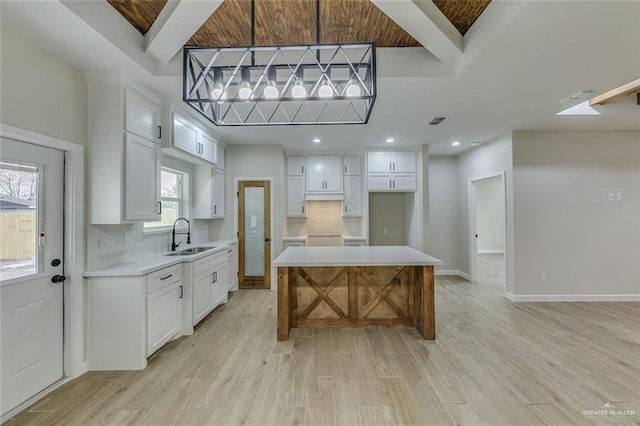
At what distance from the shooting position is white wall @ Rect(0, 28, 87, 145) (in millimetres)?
1914

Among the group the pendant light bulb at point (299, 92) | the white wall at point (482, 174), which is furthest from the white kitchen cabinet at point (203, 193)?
the white wall at point (482, 174)

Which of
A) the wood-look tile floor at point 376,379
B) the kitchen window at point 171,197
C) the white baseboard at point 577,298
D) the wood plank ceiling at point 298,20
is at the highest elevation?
the wood plank ceiling at point 298,20

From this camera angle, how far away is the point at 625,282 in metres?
4.30

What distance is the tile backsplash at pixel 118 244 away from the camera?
2.57 meters

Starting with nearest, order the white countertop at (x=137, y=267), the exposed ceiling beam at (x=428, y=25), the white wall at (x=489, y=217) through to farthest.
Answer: the exposed ceiling beam at (x=428, y=25), the white countertop at (x=137, y=267), the white wall at (x=489, y=217)

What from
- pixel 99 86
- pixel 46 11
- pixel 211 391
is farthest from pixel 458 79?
pixel 211 391

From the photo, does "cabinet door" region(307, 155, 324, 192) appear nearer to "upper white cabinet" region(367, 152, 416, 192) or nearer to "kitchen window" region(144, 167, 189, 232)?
"upper white cabinet" region(367, 152, 416, 192)

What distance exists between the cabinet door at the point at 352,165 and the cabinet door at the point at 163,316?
3.74 metres

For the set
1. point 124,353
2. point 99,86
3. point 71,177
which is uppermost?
point 99,86

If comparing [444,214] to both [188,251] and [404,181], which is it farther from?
[188,251]

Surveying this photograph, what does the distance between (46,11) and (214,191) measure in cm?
305

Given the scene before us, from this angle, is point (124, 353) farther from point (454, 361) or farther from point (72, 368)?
point (454, 361)

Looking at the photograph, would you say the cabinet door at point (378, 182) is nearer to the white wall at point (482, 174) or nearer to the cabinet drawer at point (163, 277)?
the white wall at point (482, 174)

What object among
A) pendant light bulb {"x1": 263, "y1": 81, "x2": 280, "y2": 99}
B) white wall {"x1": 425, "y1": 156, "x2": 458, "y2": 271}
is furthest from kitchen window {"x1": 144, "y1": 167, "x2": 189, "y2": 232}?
white wall {"x1": 425, "y1": 156, "x2": 458, "y2": 271}
